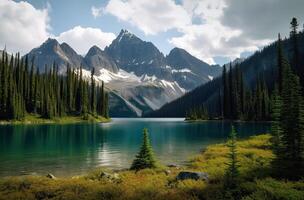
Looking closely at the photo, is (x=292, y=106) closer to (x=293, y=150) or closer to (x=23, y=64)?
(x=293, y=150)

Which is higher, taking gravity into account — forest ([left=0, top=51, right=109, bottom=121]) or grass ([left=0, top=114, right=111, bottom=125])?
forest ([left=0, top=51, right=109, bottom=121])

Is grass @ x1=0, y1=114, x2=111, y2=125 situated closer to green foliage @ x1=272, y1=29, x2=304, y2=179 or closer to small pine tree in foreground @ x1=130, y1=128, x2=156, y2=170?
small pine tree in foreground @ x1=130, y1=128, x2=156, y2=170

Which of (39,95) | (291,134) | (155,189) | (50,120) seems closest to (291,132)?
(291,134)

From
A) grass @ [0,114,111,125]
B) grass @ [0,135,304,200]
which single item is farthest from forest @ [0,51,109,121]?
grass @ [0,135,304,200]

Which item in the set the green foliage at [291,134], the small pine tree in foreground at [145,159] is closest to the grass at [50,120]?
the small pine tree in foreground at [145,159]

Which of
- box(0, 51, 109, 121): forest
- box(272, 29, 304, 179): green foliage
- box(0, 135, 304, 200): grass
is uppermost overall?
box(0, 51, 109, 121): forest

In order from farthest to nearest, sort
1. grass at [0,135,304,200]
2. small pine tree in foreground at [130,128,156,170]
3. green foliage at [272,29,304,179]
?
small pine tree in foreground at [130,128,156,170] → green foliage at [272,29,304,179] → grass at [0,135,304,200]

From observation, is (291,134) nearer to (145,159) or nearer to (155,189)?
(155,189)

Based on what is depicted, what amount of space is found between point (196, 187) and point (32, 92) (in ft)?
415

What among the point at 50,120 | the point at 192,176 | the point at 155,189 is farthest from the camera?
the point at 50,120

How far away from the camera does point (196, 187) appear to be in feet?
56.4

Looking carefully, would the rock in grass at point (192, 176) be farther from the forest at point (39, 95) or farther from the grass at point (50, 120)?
the forest at point (39, 95)

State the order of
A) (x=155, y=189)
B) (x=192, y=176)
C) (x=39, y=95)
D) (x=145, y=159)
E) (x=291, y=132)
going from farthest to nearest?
(x=39, y=95) < (x=145, y=159) < (x=291, y=132) < (x=192, y=176) < (x=155, y=189)

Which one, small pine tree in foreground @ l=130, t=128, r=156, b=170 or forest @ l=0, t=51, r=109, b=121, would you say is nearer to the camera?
small pine tree in foreground @ l=130, t=128, r=156, b=170
